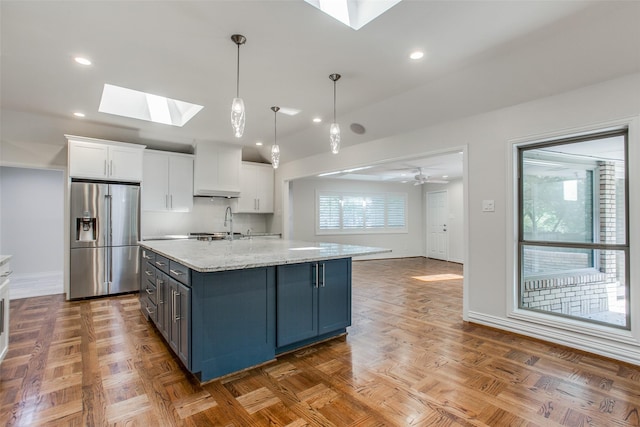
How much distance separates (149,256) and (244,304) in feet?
5.40

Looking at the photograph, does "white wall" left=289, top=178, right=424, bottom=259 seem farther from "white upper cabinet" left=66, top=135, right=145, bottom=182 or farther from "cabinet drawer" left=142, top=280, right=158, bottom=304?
"cabinet drawer" left=142, top=280, right=158, bottom=304

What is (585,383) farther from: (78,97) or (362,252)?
(78,97)

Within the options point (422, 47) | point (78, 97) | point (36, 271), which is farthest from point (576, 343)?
point (36, 271)

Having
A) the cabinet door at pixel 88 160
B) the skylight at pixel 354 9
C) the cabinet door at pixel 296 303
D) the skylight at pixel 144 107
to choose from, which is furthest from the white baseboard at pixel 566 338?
the cabinet door at pixel 88 160

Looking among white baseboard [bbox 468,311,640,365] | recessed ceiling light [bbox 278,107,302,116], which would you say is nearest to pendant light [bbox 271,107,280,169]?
recessed ceiling light [bbox 278,107,302,116]

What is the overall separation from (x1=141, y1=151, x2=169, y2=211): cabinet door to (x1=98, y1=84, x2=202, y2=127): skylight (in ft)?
2.87

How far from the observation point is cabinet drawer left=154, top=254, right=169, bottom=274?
2754 millimetres

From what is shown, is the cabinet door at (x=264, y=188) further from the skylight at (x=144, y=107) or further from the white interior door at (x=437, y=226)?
the white interior door at (x=437, y=226)

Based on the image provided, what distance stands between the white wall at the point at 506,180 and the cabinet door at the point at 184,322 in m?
2.87

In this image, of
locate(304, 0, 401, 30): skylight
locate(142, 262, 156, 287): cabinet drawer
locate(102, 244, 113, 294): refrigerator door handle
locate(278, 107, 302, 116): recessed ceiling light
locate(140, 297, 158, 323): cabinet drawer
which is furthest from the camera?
locate(102, 244, 113, 294): refrigerator door handle

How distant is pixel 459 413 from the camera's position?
6.18 ft

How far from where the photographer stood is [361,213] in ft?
28.1

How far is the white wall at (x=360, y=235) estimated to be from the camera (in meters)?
7.70

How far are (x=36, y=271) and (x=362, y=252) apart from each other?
6.93m
